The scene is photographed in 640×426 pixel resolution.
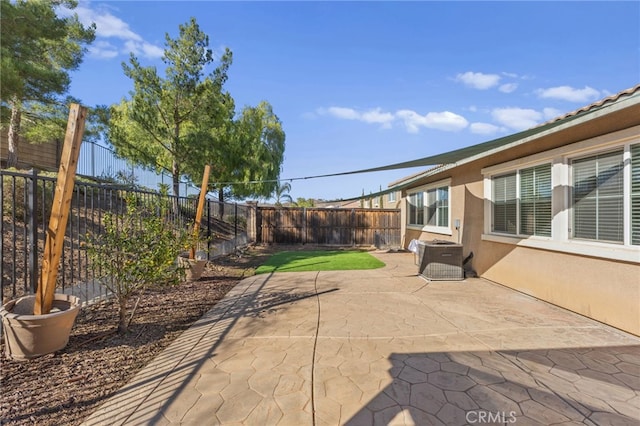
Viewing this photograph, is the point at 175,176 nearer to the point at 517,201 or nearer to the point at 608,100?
the point at 517,201

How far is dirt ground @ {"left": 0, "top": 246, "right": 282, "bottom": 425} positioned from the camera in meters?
2.25

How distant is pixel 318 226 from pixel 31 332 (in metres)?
13.5

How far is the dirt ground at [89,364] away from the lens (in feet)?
7.39

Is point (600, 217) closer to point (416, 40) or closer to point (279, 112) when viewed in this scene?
point (416, 40)

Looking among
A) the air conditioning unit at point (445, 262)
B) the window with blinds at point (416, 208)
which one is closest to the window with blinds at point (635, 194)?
the air conditioning unit at point (445, 262)

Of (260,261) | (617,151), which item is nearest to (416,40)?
(617,151)

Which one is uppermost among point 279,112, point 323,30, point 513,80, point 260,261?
point 279,112

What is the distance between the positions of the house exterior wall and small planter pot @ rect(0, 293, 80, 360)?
273 inches

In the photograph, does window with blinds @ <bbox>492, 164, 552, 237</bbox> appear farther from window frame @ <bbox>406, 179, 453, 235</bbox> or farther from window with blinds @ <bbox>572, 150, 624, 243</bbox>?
window frame @ <bbox>406, 179, 453, 235</bbox>

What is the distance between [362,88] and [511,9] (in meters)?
4.69

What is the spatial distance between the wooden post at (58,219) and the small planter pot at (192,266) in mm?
3458

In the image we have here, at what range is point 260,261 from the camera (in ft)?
33.0

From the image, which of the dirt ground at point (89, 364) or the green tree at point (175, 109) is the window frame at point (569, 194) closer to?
the dirt ground at point (89, 364)

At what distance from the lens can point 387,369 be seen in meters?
2.87
